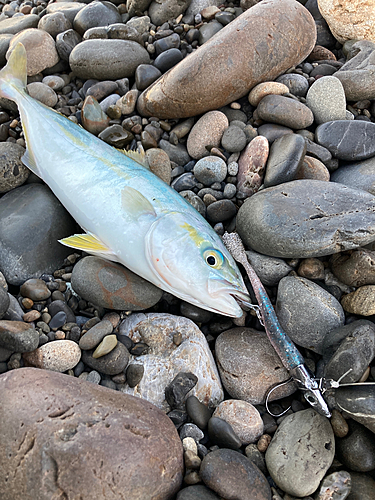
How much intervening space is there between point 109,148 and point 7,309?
1685mm

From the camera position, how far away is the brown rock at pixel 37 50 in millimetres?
4770

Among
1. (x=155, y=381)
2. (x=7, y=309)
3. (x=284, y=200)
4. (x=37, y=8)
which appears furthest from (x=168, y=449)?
(x=37, y=8)

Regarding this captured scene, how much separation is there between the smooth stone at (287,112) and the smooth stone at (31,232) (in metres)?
2.28

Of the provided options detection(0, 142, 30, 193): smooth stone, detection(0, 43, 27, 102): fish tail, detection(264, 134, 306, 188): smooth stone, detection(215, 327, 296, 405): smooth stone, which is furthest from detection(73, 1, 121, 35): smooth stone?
detection(215, 327, 296, 405): smooth stone

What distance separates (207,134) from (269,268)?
5.44ft

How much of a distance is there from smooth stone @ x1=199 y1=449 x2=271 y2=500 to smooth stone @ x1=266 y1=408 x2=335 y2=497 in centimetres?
15

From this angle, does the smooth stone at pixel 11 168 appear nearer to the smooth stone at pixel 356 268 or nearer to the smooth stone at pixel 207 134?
the smooth stone at pixel 207 134

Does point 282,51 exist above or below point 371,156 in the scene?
above

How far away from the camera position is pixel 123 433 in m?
2.29

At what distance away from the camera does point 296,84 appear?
4.47 metres

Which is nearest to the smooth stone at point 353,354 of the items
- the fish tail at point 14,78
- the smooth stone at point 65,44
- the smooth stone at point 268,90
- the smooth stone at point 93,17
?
the smooth stone at point 268,90

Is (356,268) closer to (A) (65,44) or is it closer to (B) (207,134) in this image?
(B) (207,134)

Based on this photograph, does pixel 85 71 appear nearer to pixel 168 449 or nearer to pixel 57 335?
pixel 57 335

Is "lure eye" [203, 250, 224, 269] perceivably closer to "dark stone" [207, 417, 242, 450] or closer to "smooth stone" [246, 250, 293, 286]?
"smooth stone" [246, 250, 293, 286]
